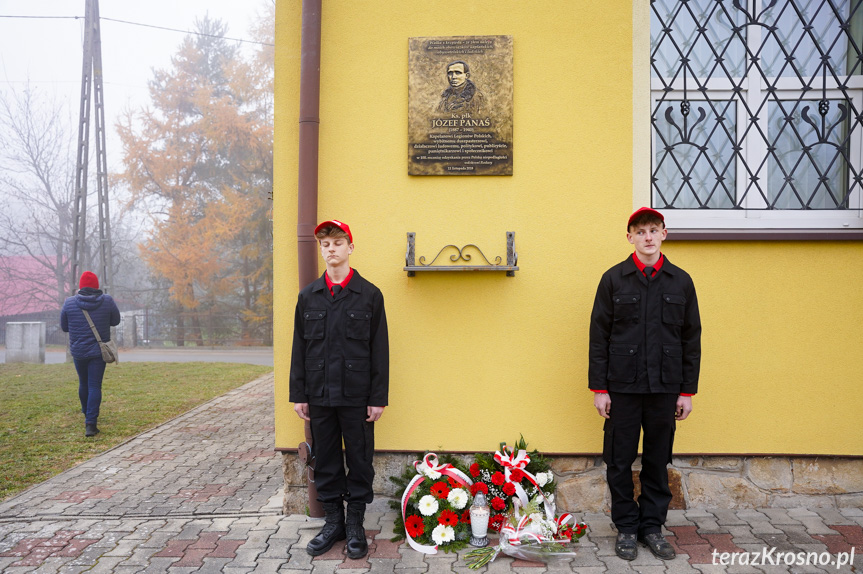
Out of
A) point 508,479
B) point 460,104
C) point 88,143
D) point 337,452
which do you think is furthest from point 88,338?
point 88,143

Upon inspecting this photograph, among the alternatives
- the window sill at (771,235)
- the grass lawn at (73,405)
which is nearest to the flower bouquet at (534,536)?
the window sill at (771,235)

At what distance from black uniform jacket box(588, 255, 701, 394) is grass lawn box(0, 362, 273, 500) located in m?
4.83

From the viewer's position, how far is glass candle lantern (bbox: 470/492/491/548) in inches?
137

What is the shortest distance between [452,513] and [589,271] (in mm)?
1853

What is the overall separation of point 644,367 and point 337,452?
76.7 inches

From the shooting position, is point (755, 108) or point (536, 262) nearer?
point (536, 262)

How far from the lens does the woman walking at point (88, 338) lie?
6496 millimetres

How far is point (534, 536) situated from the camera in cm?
338

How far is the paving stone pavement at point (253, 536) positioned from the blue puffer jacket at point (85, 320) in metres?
1.88

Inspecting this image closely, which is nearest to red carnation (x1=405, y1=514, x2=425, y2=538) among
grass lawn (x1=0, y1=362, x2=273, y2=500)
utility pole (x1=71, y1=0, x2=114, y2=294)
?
grass lawn (x1=0, y1=362, x2=273, y2=500)

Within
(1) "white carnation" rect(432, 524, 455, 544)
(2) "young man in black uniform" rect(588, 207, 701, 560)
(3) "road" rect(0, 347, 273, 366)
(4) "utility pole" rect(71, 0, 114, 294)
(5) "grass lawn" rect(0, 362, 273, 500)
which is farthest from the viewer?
(3) "road" rect(0, 347, 273, 366)

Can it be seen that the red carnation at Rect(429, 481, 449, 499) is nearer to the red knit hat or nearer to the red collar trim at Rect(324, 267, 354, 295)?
the red collar trim at Rect(324, 267, 354, 295)

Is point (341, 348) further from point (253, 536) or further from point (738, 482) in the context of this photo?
point (738, 482)

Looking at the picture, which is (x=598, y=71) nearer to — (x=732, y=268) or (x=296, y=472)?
(x=732, y=268)
